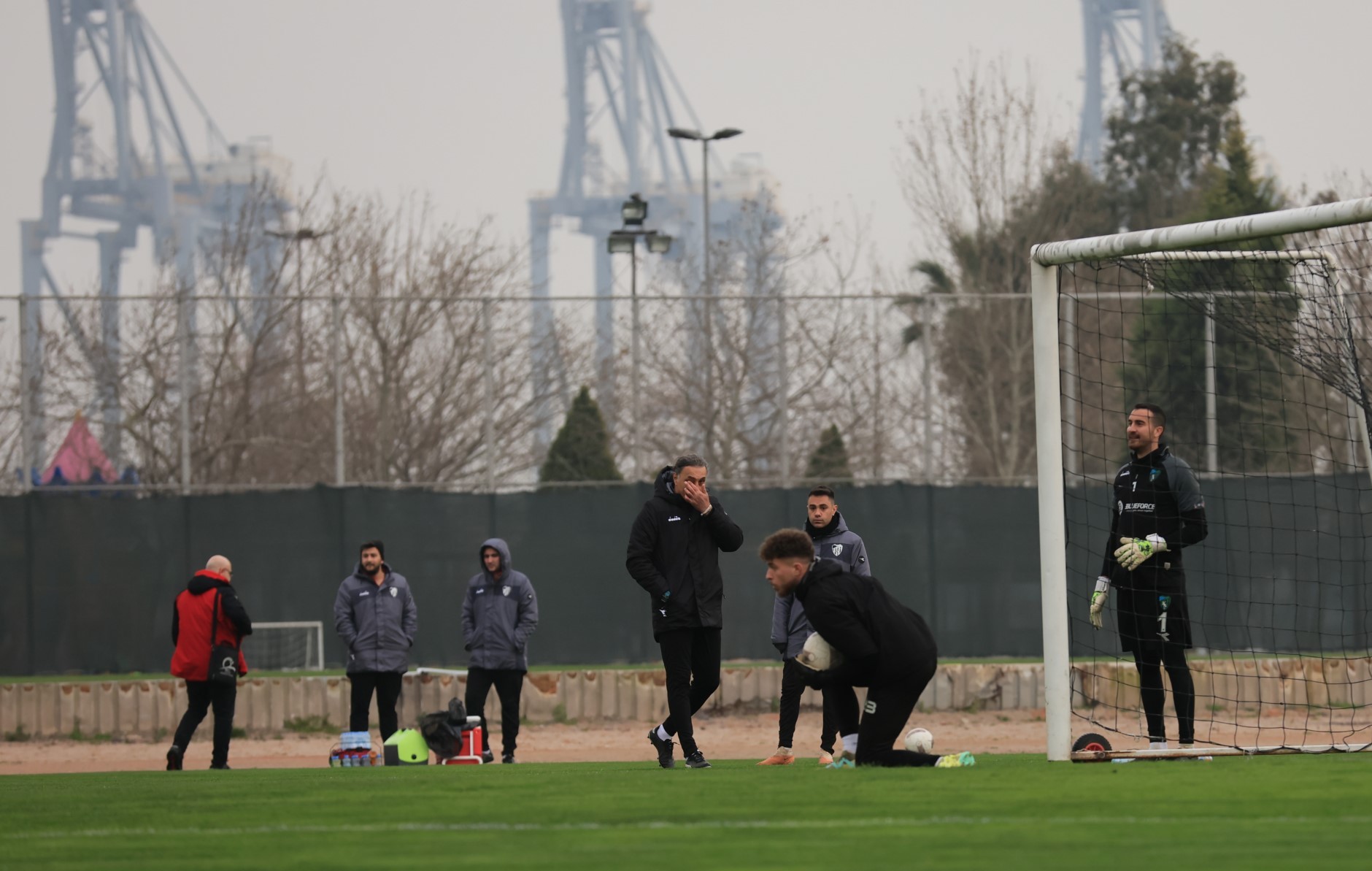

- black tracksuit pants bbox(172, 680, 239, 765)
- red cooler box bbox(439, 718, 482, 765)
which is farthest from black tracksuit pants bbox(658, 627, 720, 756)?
black tracksuit pants bbox(172, 680, 239, 765)

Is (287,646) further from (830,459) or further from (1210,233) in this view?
(1210,233)

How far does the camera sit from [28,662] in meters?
17.8

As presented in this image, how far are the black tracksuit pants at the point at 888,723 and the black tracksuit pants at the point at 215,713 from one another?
588 cm

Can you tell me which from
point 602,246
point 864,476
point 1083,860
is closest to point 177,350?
point 864,476

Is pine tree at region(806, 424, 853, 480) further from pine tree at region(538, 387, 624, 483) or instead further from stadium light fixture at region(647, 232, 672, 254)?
stadium light fixture at region(647, 232, 672, 254)

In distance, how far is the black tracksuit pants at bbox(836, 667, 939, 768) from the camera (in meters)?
8.02

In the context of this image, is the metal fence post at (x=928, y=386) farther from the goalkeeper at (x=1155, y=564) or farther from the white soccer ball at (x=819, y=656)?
the white soccer ball at (x=819, y=656)

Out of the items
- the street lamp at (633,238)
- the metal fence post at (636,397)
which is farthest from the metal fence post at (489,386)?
the street lamp at (633,238)

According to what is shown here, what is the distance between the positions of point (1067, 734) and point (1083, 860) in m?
3.89

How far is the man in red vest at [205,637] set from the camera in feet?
41.0

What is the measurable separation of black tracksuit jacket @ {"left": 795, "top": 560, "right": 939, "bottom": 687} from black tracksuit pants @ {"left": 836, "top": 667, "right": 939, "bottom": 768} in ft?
0.11

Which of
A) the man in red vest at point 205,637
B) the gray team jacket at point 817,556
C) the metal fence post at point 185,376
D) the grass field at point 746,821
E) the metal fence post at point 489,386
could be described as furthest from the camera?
the metal fence post at point 489,386

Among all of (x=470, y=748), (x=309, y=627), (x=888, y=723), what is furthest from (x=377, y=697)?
(x=888, y=723)

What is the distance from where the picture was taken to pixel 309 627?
1822cm
